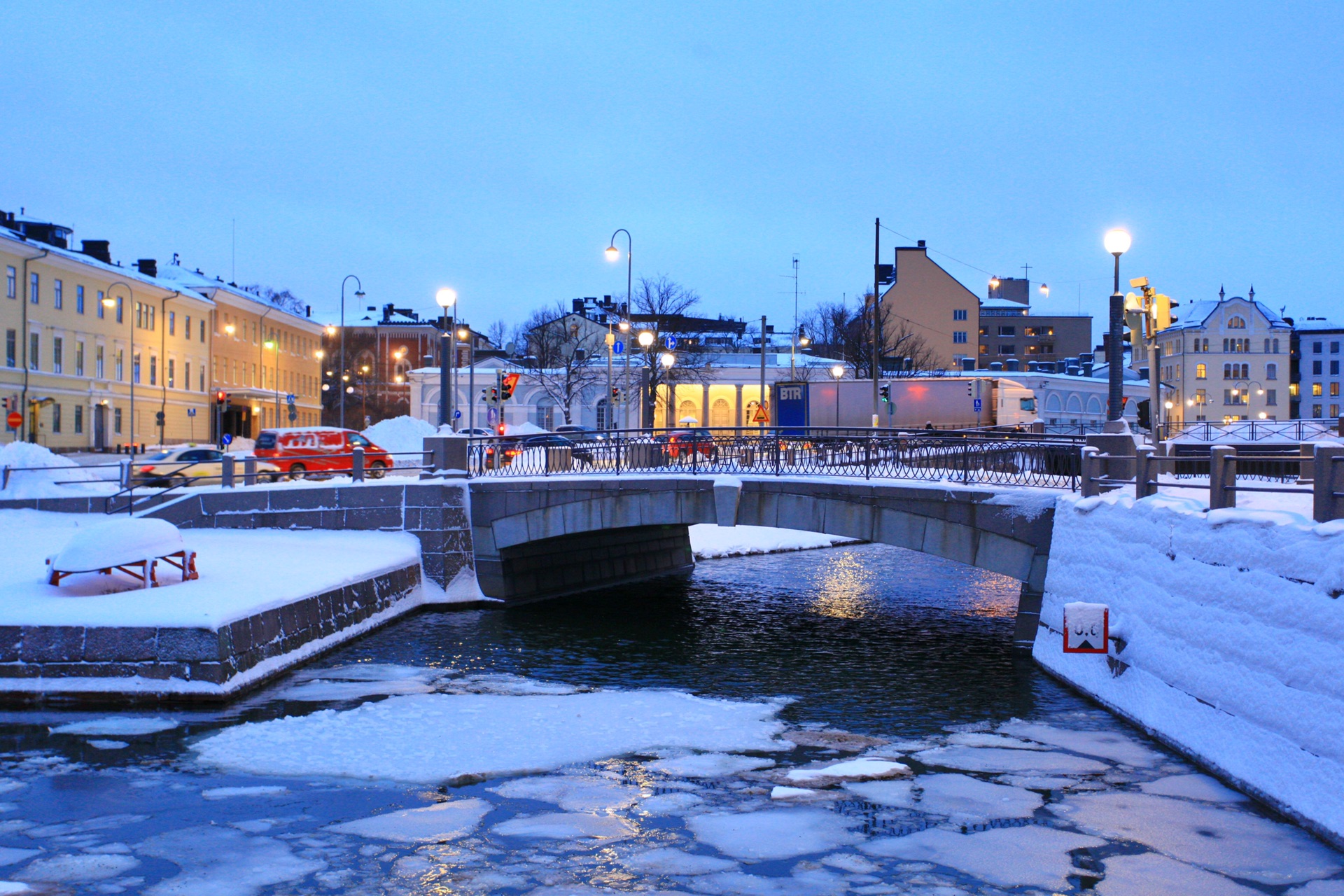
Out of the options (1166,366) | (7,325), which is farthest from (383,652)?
(1166,366)

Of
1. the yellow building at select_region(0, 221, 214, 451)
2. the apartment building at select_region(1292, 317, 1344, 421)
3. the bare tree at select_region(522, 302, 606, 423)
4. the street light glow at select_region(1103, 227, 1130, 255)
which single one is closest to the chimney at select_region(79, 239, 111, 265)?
the yellow building at select_region(0, 221, 214, 451)

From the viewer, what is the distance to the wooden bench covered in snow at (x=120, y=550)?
56.1 ft

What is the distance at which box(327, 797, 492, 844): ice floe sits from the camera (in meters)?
10.1

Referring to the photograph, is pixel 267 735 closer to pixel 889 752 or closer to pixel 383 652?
pixel 383 652

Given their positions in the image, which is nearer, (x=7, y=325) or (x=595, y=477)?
(x=595, y=477)

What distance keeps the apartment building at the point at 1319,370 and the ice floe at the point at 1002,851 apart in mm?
126653

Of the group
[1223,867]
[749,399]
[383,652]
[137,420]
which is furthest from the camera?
[749,399]

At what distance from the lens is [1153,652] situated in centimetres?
1437

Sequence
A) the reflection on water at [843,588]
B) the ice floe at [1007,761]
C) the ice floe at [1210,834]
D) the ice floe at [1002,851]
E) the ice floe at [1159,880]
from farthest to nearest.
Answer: the reflection on water at [843,588]
the ice floe at [1007,761]
the ice floe at [1210,834]
the ice floe at [1002,851]
the ice floe at [1159,880]

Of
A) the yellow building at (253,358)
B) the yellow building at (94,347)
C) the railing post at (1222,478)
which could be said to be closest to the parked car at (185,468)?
the railing post at (1222,478)

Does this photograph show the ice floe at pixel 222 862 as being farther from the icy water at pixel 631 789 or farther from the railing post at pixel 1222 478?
the railing post at pixel 1222 478

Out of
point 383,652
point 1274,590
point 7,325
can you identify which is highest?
point 7,325

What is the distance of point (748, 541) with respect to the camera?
3894 cm

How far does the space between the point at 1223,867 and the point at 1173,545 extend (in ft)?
17.8
